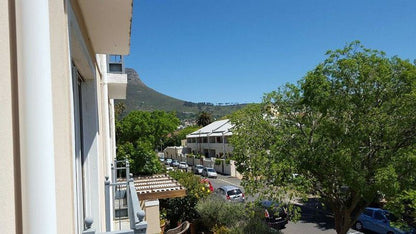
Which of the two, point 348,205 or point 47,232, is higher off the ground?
point 47,232

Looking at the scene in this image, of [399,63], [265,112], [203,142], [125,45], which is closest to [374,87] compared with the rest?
[399,63]

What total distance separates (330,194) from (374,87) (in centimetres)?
382

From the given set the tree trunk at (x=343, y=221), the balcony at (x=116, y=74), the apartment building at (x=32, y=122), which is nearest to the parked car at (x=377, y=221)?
the tree trunk at (x=343, y=221)

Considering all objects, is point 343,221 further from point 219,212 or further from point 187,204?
point 187,204

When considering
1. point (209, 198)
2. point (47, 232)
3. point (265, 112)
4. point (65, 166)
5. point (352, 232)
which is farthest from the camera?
point (352, 232)

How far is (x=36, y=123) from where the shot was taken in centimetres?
112

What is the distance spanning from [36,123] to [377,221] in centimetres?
1600

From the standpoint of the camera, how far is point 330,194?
10.1 m

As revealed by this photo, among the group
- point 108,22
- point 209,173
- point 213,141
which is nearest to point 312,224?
point 108,22

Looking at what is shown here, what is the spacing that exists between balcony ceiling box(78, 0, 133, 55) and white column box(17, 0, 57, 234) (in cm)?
120

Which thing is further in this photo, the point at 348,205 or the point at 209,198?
the point at 209,198

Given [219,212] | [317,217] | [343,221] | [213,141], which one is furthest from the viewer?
[213,141]

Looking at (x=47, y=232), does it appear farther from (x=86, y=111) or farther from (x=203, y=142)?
(x=203, y=142)

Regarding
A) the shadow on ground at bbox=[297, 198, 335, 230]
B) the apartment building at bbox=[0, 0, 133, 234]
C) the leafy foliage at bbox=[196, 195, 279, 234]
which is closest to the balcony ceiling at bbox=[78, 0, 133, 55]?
the apartment building at bbox=[0, 0, 133, 234]
